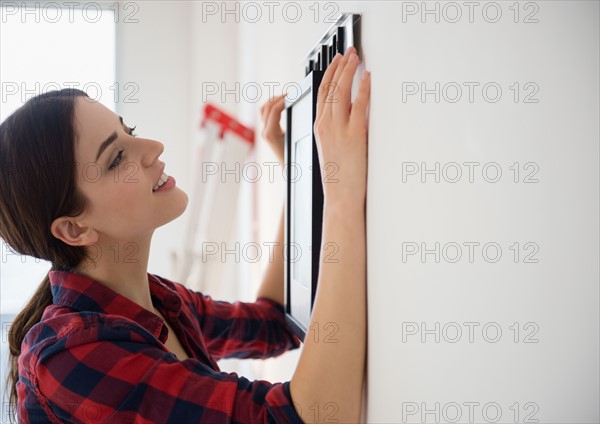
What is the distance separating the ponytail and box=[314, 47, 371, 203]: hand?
574 millimetres

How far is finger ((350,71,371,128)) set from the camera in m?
0.72

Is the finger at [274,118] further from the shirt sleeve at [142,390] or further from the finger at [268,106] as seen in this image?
the shirt sleeve at [142,390]

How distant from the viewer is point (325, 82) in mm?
772

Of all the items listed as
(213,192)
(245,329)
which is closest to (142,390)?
(245,329)

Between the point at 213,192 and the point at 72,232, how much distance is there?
103 cm

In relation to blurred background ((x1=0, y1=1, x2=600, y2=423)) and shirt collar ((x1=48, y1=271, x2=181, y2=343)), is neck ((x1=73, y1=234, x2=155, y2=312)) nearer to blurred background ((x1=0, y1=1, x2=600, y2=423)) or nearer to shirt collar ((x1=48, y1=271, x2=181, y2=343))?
shirt collar ((x1=48, y1=271, x2=181, y2=343))

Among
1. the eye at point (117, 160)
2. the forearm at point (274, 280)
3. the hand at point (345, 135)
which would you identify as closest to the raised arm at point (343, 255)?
the hand at point (345, 135)

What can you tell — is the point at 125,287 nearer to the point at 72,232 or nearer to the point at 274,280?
the point at 72,232

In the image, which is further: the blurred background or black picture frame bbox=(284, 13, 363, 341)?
black picture frame bbox=(284, 13, 363, 341)

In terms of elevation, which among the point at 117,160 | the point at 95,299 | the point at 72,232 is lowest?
the point at 95,299

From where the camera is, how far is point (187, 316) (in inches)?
42.1

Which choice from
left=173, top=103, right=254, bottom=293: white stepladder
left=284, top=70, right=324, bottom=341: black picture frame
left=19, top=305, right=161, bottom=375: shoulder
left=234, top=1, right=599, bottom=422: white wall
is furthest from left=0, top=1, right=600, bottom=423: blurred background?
left=173, top=103, right=254, bottom=293: white stepladder

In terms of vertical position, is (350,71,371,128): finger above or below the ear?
above

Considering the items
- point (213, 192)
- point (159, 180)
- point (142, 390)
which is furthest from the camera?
point (213, 192)
